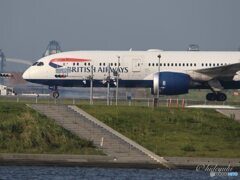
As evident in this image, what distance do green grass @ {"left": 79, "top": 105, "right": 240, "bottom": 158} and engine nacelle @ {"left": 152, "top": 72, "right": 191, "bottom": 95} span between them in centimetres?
1471

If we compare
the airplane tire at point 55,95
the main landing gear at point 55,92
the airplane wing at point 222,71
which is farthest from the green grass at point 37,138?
the airplane wing at point 222,71

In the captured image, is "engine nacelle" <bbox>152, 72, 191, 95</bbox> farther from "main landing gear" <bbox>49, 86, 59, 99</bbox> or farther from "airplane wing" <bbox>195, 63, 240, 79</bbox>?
"main landing gear" <bbox>49, 86, 59, 99</bbox>

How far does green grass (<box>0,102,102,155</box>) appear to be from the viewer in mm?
79500

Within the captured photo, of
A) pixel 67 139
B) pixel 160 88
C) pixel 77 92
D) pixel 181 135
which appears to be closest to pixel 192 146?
pixel 181 135

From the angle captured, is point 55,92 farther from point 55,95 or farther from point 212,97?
point 212,97

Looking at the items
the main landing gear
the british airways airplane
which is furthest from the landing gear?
the main landing gear

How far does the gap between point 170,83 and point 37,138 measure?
2828cm

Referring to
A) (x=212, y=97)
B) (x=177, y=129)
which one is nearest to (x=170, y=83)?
(x=212, y=97)

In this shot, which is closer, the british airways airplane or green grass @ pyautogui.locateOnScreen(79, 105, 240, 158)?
green grass @ pyautogui.locateOnScreen(79, 105, 240, 158)

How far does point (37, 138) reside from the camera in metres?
80.5

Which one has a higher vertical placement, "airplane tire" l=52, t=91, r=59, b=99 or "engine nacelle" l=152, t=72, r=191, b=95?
"engine nacelle" l=152, t=72, r=191, b=95

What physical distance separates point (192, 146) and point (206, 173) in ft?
23.5

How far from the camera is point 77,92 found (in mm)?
141250

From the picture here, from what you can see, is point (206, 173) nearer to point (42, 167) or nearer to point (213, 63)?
point (42, 167)
